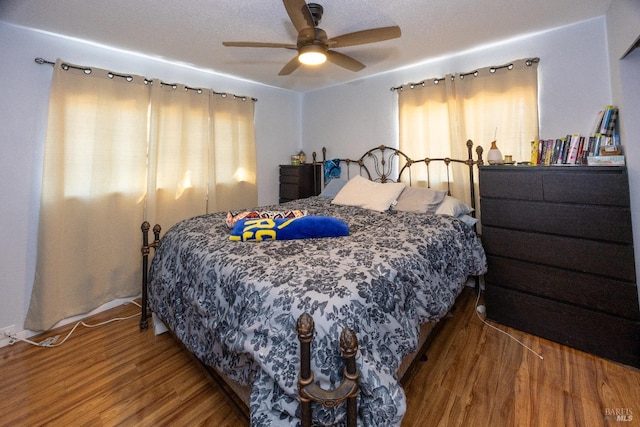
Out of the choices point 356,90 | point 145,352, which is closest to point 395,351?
point 145,352

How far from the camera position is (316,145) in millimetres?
4039

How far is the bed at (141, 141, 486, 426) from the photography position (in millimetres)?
929

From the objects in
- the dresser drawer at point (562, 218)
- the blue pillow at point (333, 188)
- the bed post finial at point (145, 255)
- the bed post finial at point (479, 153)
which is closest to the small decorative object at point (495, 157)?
the bed post finial at point (479, 153)

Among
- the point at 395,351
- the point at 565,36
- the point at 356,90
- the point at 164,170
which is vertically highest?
the point at 356,90

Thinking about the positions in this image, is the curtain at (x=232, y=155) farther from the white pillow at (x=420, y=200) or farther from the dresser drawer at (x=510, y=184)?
the dresser drawer at (x=510, y=184)

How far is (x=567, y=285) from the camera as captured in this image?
6.04ft

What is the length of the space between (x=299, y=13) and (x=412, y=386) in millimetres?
2197

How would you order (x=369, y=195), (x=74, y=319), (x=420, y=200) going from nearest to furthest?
(x=74, y=319) → (x=420, y=200) → (x=369, y=195)

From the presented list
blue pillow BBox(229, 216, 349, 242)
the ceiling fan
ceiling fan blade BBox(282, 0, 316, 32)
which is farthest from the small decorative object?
ceiling fan blade BBox(282, 0, 316, 32)

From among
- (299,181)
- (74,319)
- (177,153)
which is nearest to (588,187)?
(299,181)

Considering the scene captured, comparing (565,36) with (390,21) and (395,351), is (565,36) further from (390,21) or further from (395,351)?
(395,351)

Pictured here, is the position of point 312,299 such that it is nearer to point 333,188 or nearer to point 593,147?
point 593,147

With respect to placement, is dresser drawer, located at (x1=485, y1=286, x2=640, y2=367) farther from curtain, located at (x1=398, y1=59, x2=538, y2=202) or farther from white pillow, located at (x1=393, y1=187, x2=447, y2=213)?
curtain, located at (x1=398, y1=59, x2=538, y2=202)

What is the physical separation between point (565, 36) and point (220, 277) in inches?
123
